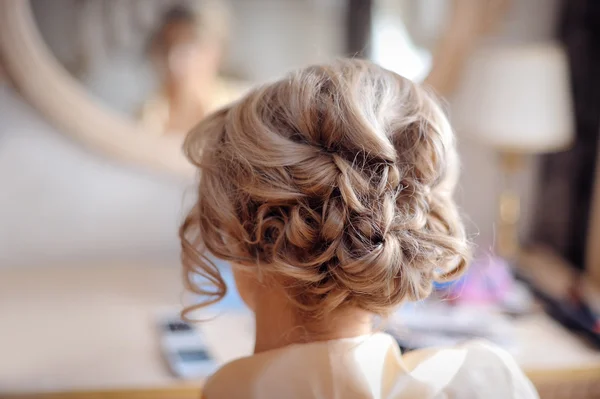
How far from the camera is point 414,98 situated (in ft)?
2.66

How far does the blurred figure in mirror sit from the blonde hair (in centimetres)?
76

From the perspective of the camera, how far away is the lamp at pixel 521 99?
1457 mm

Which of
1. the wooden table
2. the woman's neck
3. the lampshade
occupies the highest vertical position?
the lampshade

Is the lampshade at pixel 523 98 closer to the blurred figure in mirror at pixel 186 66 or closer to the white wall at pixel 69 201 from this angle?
the blurred figure in mirror at pixel 186 66

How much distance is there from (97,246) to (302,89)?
1.04 m

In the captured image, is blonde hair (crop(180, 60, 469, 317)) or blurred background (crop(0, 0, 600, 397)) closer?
blonde hair (crop(180, 60, 469, 317))

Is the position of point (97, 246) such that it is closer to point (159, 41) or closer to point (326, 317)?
point (159, 41)

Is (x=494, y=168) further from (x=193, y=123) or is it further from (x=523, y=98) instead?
(x=193, y=123)

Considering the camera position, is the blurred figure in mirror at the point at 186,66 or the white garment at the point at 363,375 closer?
the white garment at the point at 363,375

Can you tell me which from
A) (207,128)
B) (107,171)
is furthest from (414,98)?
(107,171)

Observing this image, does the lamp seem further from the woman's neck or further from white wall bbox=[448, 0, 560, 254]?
the woman's neck

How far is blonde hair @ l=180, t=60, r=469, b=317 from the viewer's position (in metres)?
0.74

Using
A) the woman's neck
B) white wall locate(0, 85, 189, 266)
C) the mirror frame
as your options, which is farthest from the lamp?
the woman's neck

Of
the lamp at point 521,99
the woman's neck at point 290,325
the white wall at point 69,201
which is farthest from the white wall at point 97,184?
the woman's neck at point 290,325
